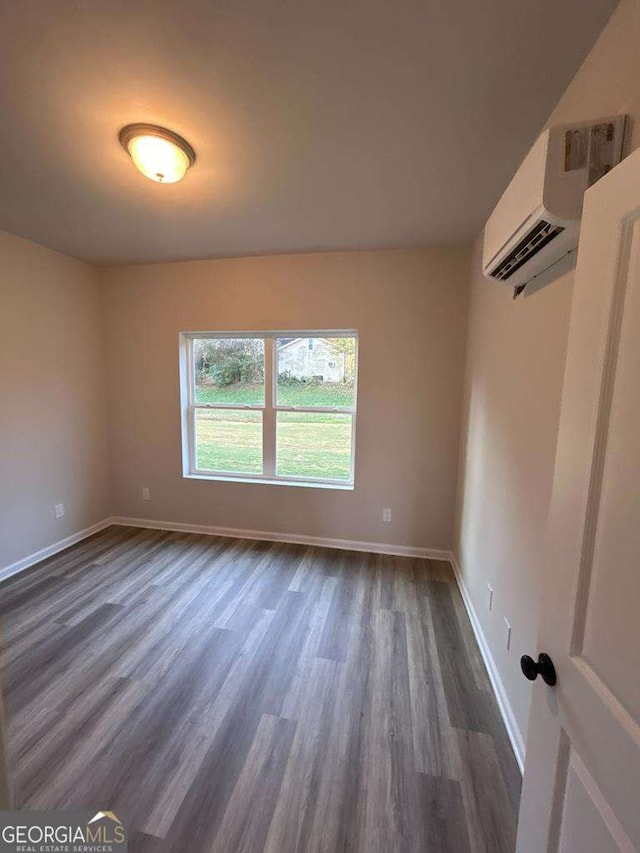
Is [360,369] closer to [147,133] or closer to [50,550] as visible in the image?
[147,133]

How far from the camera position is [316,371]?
10.4 ft

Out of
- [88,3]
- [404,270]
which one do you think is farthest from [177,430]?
[88,3]

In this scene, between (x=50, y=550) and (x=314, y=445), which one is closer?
(x=50, y=550)

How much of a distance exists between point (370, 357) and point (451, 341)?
66 cm

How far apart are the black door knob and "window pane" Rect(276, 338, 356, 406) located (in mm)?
2418

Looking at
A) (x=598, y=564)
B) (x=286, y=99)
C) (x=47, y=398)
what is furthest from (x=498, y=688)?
(x=47, y=398)

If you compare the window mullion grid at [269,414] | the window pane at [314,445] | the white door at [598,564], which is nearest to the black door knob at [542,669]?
the white door at [598,564]

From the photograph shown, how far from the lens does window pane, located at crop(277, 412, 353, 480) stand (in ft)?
10.5

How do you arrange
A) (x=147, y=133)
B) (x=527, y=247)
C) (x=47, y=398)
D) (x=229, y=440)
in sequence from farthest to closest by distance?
(x=229, y=440) → (x=47, y=398) → (x=147, y=133) → (x=527, y=247)

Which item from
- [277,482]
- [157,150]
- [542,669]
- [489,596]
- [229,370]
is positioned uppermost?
[157,150]

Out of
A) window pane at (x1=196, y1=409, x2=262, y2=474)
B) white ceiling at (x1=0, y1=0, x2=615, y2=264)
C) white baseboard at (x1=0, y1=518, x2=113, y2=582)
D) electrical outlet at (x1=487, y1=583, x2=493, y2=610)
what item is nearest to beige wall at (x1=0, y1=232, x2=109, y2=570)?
white baseboard at (x1=0, y1=518, x2=113, y2=582)

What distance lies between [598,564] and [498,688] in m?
1.41

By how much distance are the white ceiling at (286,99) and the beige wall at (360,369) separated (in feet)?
2.23

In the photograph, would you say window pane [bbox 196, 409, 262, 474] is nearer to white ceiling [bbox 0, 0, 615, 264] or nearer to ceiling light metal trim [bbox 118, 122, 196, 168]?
white ceiling [bbox 0, 0, 615, 264]
